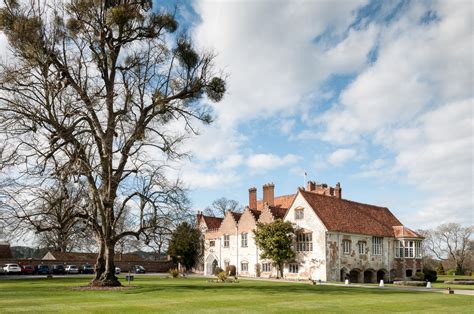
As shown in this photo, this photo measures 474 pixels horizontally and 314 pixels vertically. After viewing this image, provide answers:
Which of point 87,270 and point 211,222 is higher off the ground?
point 211,222

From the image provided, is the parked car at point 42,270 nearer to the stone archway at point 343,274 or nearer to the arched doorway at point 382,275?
the stone archway at point 343,274

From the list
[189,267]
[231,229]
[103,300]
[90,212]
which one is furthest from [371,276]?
[103,300]

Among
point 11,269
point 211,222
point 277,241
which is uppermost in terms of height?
point 211,222

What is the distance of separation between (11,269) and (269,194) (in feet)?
97.3

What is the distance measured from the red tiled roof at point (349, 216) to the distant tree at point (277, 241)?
335 cm

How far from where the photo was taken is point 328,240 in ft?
141

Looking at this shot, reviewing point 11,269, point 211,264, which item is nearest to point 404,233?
point 211,264

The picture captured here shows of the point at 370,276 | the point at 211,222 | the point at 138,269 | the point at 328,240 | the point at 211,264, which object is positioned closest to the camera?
the point at 328,240

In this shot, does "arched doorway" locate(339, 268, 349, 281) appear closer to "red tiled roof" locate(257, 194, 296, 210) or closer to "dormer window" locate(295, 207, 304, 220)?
"dormer window" locate(295, 207, 304, 220)

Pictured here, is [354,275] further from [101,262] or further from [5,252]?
[5,252]

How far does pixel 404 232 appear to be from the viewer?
49.5m

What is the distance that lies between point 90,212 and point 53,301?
933 centimetres

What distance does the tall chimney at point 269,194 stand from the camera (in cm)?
5325

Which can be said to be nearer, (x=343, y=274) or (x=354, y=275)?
(x=343, y=274)
